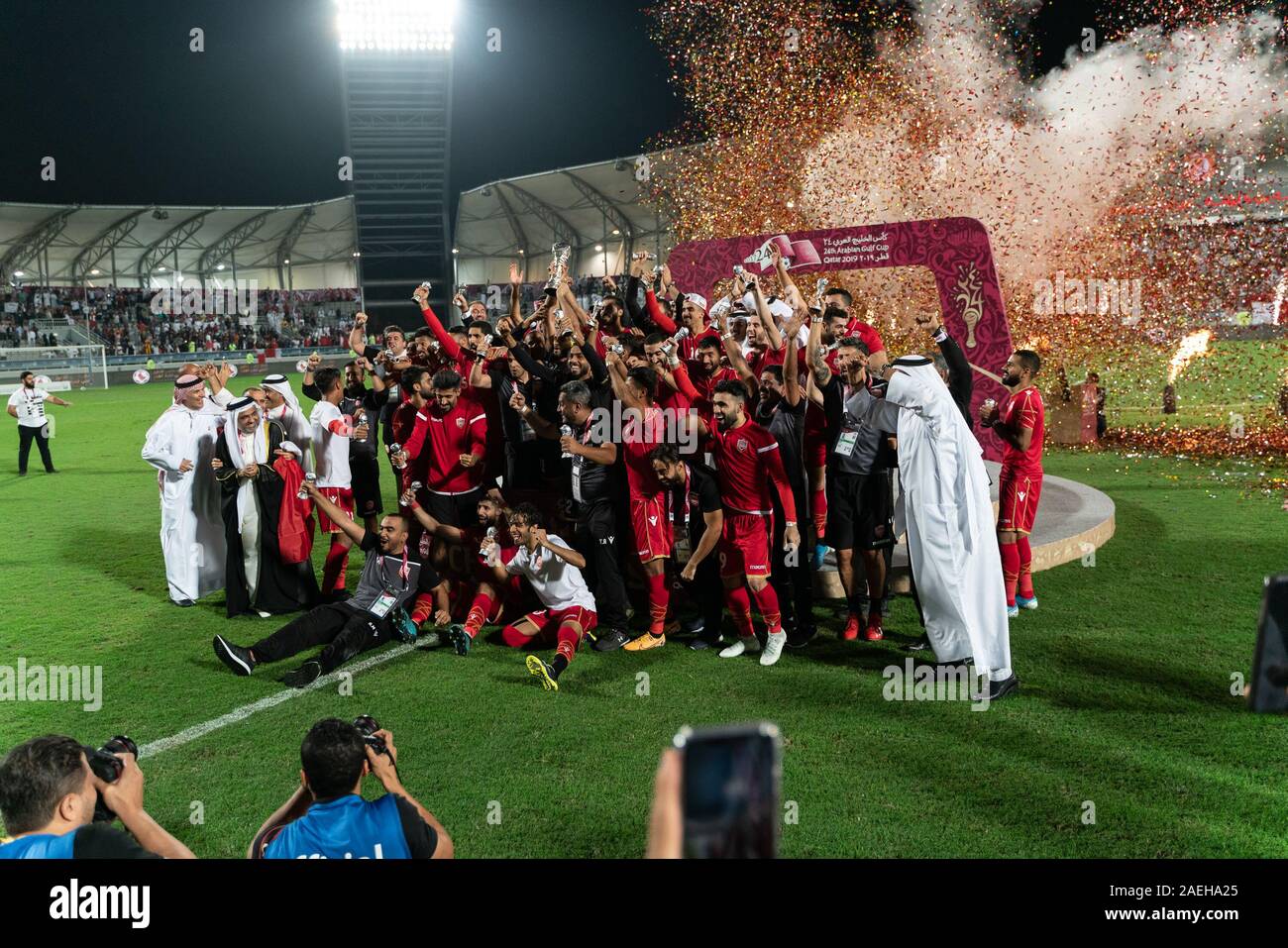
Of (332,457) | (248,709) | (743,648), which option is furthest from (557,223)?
(248,709)

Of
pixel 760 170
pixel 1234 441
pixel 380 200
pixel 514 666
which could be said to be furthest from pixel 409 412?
pixel 380 200

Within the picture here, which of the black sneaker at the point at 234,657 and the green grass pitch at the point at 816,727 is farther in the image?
the black sneaker at the point at 234,657

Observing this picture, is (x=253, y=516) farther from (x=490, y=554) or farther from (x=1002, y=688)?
(x=1002, y=688)

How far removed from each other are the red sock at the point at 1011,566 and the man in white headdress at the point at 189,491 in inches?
252

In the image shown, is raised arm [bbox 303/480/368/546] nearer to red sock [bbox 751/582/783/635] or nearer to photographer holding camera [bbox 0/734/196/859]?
red sock [bbox 751/582/783/635]

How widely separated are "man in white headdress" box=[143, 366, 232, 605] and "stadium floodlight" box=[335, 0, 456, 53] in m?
28.9

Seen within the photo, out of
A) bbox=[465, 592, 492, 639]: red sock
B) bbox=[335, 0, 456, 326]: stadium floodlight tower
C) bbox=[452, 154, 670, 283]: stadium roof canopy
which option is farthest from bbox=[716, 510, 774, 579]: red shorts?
bbox=[452, 154, 670, 283]: stadium roof canopy

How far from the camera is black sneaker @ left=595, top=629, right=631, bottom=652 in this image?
6699mm

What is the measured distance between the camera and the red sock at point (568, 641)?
6.22m

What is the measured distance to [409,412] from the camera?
8.52 metres

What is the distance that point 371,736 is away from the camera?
3.28 metres

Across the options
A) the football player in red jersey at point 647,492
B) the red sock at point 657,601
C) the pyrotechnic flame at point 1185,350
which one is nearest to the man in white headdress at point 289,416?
the football player in red jersey at point 647,492

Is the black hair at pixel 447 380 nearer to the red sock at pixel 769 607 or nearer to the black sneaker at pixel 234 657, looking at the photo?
the black sneaker at pixel 234 657
